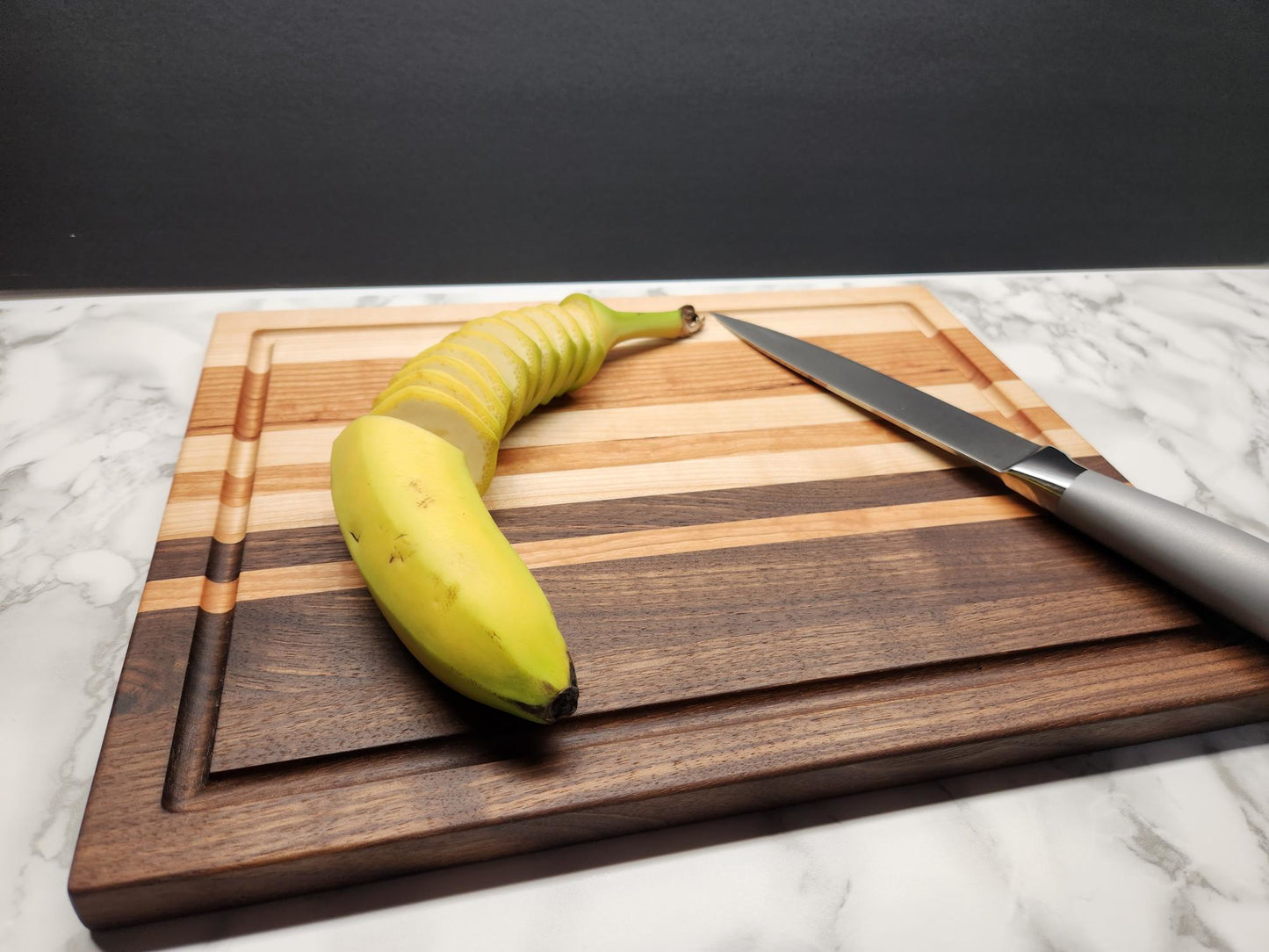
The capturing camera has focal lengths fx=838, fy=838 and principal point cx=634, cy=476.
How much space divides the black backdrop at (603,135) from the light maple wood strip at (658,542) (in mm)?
870

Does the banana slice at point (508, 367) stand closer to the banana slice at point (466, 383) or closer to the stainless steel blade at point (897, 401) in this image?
the banana slice at point (466, 383)

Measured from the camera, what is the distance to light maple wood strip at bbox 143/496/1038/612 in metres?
0.66

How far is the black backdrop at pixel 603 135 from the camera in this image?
3.96 feet

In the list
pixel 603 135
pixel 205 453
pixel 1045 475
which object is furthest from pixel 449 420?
pixel 603 135

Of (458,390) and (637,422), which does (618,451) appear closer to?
(637,422)

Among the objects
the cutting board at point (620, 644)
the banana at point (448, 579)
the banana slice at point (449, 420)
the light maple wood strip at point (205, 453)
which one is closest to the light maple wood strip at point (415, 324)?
the cutting board at point (620, 644)

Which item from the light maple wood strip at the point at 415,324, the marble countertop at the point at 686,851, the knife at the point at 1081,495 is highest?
the knife at the point at 1081,495

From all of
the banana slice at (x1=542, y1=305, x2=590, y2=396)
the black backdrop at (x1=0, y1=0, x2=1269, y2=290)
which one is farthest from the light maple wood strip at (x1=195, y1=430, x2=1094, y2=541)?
the black backdrop at (x1=0, y1=0, x2=1269, y2=290)

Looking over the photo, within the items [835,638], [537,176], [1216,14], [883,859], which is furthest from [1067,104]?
[883,859]

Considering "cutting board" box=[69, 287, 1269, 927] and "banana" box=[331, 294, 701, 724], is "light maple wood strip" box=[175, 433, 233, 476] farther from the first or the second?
"banana" box=[331, 294, 701, 724]

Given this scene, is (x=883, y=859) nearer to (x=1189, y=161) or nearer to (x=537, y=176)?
(x=537, y=176)

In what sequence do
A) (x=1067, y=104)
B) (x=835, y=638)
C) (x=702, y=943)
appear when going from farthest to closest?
(x=1067, y=104) < (x=835, y=638) < (x=702, y=943)

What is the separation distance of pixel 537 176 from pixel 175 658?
3.40ft

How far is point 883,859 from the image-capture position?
23.7 inches
